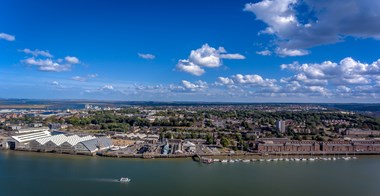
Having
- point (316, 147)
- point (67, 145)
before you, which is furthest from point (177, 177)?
point (316, 147)

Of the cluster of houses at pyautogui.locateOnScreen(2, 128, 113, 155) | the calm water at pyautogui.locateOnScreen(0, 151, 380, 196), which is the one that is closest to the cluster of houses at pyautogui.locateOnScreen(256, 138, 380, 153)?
the calm water at pyautogui.locateOnScreen(0, 151, 380, 196)

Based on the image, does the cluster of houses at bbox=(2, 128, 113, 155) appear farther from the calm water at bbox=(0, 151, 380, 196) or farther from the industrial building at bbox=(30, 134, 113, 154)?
the calm water at bbox=(0, 151, 380, 196)

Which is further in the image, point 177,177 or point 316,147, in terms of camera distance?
point 316,147

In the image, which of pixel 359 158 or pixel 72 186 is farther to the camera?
pixel 359 158

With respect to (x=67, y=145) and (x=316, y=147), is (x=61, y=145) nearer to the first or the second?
(x=67, y=145)

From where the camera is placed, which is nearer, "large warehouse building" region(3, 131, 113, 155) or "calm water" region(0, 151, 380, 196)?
"calm water" region(0, 151, 380, 196)

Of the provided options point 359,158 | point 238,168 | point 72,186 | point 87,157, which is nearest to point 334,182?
point 238,168

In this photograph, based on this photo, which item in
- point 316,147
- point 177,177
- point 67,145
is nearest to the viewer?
point 177,177

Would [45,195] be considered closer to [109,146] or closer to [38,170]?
[38,170]

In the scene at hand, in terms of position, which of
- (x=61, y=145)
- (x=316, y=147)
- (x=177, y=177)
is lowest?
(x=177, y=177)
